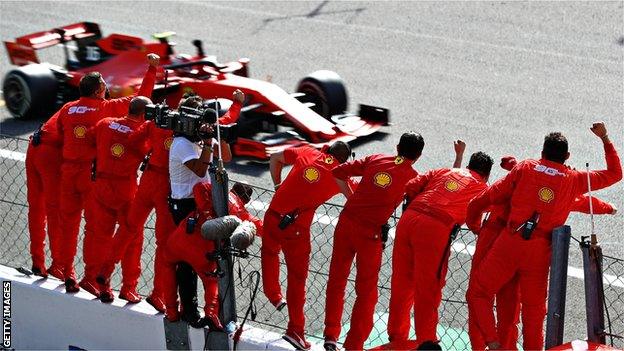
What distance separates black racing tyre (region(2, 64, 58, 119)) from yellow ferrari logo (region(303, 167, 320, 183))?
6.32 meters

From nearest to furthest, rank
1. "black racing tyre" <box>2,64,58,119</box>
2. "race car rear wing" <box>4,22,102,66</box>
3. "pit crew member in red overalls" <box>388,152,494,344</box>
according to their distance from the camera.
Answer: "pit crew member in red overalls" <box>388,152,494,344</box>, "black racing tyre" <box>2,64,58,119</box>, "race car rear wing" <box>4,22,102,66</box>

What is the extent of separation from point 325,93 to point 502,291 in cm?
612

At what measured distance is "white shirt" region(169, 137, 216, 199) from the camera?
8.61 m

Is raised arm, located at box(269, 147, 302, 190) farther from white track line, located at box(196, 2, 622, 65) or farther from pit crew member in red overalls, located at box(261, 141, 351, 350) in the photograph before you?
white track line, located at box(196, 2, 622, 65)

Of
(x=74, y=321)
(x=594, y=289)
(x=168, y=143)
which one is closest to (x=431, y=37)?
(x=168, y=143)

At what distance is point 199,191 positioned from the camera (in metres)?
Result: 8.27

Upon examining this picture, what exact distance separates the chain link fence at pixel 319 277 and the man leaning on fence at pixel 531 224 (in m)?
0.63

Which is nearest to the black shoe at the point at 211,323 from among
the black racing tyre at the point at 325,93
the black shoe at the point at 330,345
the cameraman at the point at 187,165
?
the cameraman at the point at 187,165

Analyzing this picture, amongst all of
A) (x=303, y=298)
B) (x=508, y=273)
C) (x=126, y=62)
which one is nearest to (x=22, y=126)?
(x=126, y=62)

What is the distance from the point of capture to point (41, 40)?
15.0 meters

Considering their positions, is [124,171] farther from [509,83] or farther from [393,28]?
[393,28]

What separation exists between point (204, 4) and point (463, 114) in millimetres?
5915

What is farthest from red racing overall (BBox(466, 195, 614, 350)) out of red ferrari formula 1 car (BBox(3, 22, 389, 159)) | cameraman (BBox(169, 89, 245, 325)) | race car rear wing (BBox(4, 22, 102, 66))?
race car rear wing (BBox(4, 22, 102, 66))

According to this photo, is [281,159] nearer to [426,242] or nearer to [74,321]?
[426,242]
